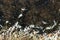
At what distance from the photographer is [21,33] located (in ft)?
20.2

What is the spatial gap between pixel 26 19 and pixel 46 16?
0.44 m

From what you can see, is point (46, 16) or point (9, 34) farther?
point (46, 16)

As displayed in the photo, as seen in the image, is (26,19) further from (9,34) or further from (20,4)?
(9,34)

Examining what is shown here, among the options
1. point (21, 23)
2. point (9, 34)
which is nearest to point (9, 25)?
point (21, 23)

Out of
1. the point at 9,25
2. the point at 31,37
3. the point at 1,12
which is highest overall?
the point at 1,12

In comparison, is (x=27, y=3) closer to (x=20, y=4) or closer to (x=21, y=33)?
(x=20, y=4)

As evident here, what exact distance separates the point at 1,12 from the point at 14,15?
0.33 meters

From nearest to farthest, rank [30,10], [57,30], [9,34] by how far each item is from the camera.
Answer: [9,34], [57,30], [30,10]

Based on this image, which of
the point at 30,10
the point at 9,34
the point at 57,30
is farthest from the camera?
the point at 30,10

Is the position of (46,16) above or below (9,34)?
above

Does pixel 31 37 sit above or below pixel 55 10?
below

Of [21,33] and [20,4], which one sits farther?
[20,4]

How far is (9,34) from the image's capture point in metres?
6.04

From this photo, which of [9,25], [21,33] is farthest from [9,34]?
[9,25]
